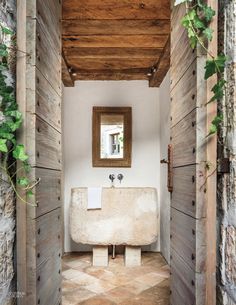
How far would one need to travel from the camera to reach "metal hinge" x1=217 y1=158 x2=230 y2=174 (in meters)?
1.07

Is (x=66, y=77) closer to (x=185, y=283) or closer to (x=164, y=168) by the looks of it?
(x=164, y=168)

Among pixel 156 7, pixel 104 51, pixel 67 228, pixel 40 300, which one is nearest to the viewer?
pixel 40 300

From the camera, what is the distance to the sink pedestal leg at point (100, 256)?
9.97ft

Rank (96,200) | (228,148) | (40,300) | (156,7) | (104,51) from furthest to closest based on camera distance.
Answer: (96,200) → (104,51) → (156,7) → (40,300) → (228,148)

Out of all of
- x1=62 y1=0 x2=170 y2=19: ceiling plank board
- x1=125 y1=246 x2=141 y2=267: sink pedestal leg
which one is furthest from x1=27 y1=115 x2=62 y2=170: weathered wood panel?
x1=125 y1=246 x2=141 y2=267: sink pedestal leg

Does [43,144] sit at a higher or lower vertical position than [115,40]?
lower

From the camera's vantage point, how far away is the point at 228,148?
1.07 m

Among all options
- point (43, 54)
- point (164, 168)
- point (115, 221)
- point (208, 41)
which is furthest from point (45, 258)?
point (164, 168)

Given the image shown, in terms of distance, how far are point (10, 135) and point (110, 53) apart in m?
2.01

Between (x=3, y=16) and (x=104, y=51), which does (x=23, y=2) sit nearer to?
(x=3, y=16)

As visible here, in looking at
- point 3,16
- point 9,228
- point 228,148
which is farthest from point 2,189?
point 228,148

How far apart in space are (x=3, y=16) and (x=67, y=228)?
2.88 meters

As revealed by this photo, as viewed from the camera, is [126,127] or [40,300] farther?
[126,127]

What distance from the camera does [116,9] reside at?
2.08 m
